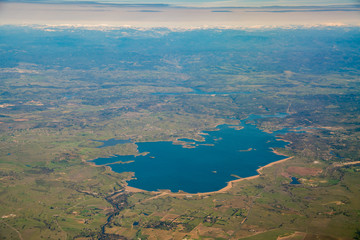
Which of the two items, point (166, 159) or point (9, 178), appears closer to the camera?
point (9, 178)

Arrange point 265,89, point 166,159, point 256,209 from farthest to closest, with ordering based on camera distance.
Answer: point 265,89
point 166,159
point 256,209

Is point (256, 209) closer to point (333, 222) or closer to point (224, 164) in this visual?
point (333, 222)

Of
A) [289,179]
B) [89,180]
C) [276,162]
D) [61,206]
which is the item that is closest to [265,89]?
[276,162]

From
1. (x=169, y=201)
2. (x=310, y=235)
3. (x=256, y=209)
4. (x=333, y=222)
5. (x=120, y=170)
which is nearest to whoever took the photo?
(x=310, y=235)

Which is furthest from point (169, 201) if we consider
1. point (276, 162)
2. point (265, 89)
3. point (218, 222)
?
point (265, 89)

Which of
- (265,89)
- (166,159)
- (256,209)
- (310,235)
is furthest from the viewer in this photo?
(265,89)

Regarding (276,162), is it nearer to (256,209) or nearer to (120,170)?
(256,209)
